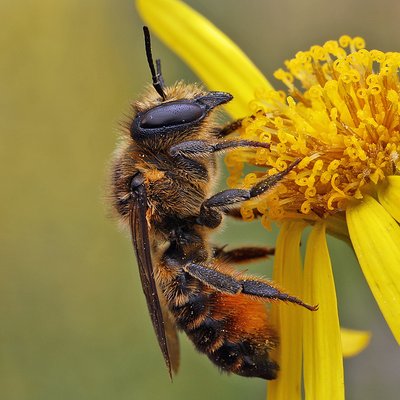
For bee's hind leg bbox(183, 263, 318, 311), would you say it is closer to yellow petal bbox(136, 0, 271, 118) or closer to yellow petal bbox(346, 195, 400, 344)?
yellow petal bbox(346, 195, 400, 344)

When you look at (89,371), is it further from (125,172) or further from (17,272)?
(125,172)

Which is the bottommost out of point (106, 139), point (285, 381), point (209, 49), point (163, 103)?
point (285, 381)

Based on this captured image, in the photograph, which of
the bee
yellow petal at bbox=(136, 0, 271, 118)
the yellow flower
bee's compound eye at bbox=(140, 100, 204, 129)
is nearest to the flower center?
the yellow flower

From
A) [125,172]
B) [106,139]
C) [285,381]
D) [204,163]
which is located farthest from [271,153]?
[106,139]

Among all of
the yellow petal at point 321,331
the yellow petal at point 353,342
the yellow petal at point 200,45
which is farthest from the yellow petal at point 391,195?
the yellow petal at point 200,45

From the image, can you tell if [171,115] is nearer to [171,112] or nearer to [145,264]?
[171,112]

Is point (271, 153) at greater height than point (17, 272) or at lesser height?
lesser
